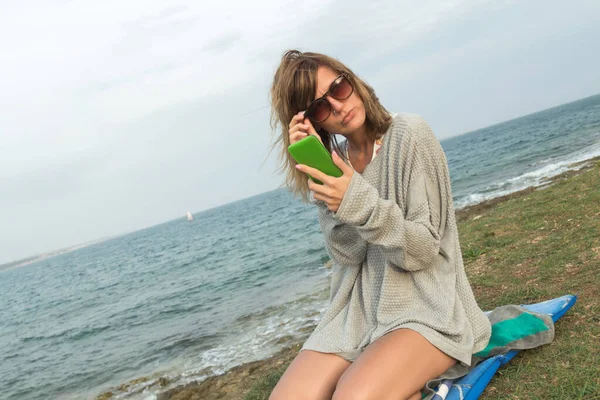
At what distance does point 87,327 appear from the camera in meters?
17.4

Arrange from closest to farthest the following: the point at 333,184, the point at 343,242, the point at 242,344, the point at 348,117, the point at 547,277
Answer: the point at 333,184
the point at 348,117
the point at 343,242
the point at 547,277
the point at 242,344

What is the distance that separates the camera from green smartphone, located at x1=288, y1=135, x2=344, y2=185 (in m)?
2.35

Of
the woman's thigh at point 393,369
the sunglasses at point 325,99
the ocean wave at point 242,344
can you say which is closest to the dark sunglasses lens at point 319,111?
the sunglasses at point 325,99

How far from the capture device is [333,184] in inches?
92.7

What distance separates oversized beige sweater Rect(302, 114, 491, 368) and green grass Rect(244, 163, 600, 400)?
16.6 inches

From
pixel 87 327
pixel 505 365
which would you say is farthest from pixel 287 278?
pixel 505 365

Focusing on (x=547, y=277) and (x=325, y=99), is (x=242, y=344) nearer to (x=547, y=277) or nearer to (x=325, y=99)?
(x=547, y=277)

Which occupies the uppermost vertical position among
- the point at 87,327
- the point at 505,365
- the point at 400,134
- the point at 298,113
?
the point at 298,113

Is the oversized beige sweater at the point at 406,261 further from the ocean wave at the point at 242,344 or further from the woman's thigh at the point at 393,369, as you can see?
the ocean wave at the point at 242,344

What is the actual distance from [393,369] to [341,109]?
1611 millimetres

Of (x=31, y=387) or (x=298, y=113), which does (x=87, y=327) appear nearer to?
(x=31, y=387)

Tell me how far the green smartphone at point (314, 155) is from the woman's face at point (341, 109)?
1.81 feet

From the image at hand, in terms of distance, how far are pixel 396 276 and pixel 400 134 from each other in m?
0.92

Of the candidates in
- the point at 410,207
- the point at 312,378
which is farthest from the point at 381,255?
the point at 312,378
